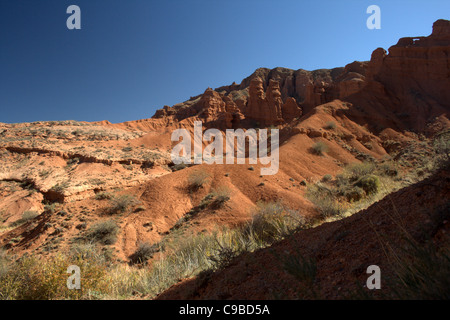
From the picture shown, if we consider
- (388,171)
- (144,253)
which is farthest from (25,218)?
(388,171)

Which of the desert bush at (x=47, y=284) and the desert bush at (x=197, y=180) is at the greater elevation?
the desert bush at (x=197, y=180)

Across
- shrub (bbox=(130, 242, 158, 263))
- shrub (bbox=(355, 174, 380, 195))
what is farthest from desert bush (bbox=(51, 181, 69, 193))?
shrub (bbox=(355, 174, 380, 195))

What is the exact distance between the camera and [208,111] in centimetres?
5112

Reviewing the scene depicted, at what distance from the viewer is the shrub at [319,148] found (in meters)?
21.7

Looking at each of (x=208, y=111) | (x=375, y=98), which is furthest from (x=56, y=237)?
(x=208, y=111)

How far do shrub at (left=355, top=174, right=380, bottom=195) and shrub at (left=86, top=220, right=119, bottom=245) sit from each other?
40.4 feet

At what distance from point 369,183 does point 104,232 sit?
43.5ft

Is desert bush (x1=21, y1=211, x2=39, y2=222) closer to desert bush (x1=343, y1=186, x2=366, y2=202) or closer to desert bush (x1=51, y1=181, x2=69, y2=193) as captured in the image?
desert bush (x1=51, y1=181, x2=69, y2=193)

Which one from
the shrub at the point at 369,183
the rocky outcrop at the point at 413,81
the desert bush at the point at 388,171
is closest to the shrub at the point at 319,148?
the desert bush at the point at 388,171

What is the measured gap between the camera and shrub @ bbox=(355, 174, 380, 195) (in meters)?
11.1

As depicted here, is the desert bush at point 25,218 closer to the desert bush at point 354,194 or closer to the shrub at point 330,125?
the desert bush at point 354,194

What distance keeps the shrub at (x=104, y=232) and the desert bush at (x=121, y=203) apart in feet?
4.77
